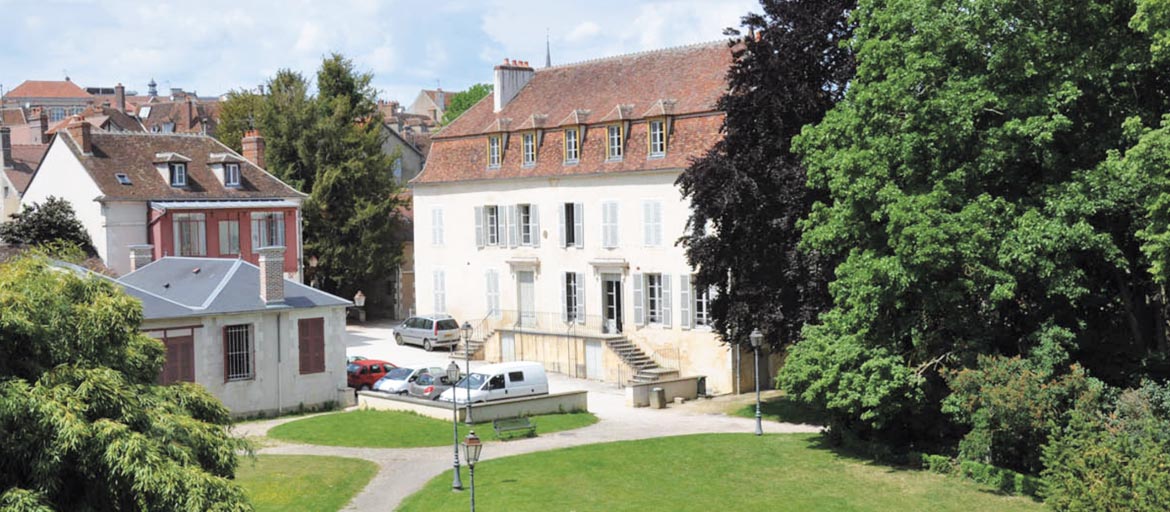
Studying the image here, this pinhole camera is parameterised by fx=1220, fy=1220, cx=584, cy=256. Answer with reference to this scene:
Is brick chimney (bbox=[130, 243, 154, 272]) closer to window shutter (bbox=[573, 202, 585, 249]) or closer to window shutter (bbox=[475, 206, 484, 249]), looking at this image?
window shutter (bbox=[475, 206, 484, 249])

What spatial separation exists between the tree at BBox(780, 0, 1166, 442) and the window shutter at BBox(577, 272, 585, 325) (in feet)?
54.5

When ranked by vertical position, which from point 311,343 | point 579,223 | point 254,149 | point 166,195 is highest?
point 254,149

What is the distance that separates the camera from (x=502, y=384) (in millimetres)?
35250

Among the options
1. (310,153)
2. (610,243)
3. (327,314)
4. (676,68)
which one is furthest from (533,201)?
(310,153)

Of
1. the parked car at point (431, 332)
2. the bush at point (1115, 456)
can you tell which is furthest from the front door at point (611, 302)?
the bush at point (1115, 456)

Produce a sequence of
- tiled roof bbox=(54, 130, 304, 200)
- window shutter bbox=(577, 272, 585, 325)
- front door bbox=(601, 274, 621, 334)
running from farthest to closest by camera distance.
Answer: tiled roof bbox=(54, 130, 304, 200) < window shutter bbox=(577, 272, 585, 325) < front door bbox=(601, 274, 621, 334)

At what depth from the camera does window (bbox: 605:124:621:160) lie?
43.4 meters

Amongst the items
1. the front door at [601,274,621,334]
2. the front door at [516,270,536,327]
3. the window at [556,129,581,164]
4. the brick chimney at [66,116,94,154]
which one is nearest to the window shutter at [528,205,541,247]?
the front door at [516,270,536,327]

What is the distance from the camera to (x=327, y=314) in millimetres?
37156

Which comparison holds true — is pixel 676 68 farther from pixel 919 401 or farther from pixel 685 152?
pixel 919 401

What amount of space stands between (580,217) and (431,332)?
7.95 meters

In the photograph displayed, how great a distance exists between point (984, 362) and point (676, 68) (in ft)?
68.4

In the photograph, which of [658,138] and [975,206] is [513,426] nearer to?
[975,206]

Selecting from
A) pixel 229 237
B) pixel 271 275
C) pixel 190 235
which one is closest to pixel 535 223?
pixel 229 237
